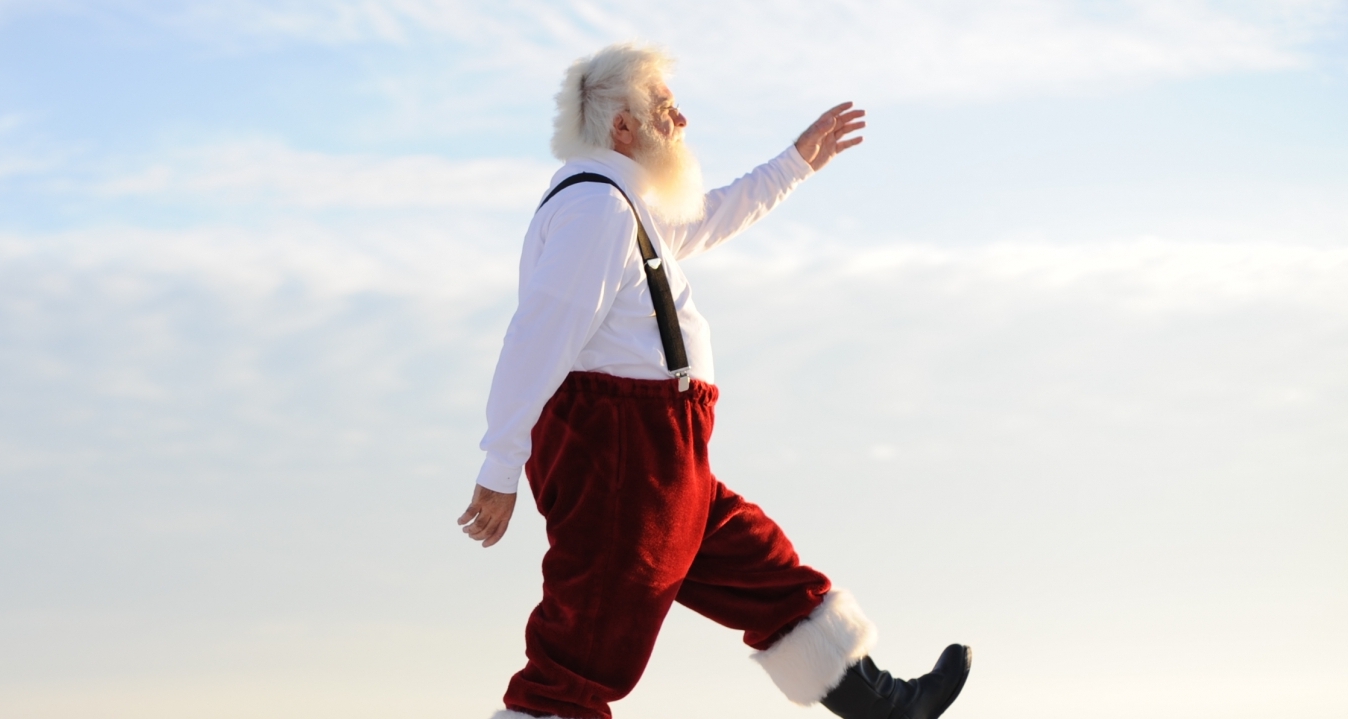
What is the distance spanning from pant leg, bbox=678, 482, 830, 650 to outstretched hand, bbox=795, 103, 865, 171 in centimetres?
129

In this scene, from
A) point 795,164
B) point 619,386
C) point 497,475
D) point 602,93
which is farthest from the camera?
point 795,164

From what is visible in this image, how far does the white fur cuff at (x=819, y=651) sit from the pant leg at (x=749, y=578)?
0.03m

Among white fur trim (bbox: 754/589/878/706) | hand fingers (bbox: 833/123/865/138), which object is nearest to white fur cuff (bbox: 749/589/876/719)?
white fur trim (bbox: 754/589/878/706)

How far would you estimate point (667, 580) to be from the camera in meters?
3.46

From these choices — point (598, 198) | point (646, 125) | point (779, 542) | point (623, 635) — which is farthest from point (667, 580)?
point (646, 125)

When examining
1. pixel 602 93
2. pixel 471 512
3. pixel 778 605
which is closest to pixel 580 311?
pixel 471 512

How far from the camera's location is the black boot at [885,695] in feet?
12.6

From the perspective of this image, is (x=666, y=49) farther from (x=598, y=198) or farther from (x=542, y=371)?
(x=542, y=371)

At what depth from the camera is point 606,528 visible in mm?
3355

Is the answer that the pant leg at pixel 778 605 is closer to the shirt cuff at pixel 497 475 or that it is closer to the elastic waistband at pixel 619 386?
the elastic waistband at pixel 619 386

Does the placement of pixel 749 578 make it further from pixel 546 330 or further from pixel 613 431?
pixel 546 330

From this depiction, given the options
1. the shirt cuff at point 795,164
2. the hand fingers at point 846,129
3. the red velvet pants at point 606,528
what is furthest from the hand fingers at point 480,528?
the hand fingers at point 846,129

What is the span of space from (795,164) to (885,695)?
167 centimetres

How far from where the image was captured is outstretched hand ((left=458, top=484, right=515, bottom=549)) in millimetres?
3285
